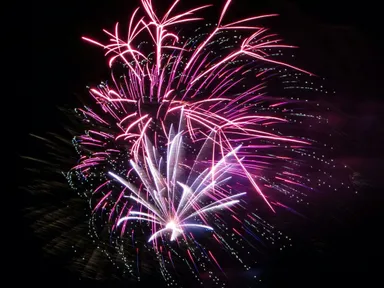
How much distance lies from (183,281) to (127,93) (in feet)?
5.41

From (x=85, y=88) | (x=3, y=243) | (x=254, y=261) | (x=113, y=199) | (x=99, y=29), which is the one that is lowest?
(x=254, y=261)

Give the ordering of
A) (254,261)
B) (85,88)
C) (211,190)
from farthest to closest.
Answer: (85,88) < (211,190) < (254,261)

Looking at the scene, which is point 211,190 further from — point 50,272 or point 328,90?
point 50,272

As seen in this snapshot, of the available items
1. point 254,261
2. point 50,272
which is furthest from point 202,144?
point 50,272

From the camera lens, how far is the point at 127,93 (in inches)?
171

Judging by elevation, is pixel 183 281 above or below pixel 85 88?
below

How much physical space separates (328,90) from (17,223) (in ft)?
10.1

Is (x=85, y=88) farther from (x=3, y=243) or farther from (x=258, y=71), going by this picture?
(x=258, y=71)

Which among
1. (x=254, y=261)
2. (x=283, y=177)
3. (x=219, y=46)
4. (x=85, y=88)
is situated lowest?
(x=254, y=261)

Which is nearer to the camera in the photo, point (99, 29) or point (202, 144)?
point (202, 144)

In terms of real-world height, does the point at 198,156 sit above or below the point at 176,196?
above

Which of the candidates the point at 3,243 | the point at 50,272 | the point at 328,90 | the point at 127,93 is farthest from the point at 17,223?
the point at 328,90

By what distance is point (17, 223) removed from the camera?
4809 millimetres

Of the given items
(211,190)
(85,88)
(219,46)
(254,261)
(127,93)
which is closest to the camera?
(254,261)
